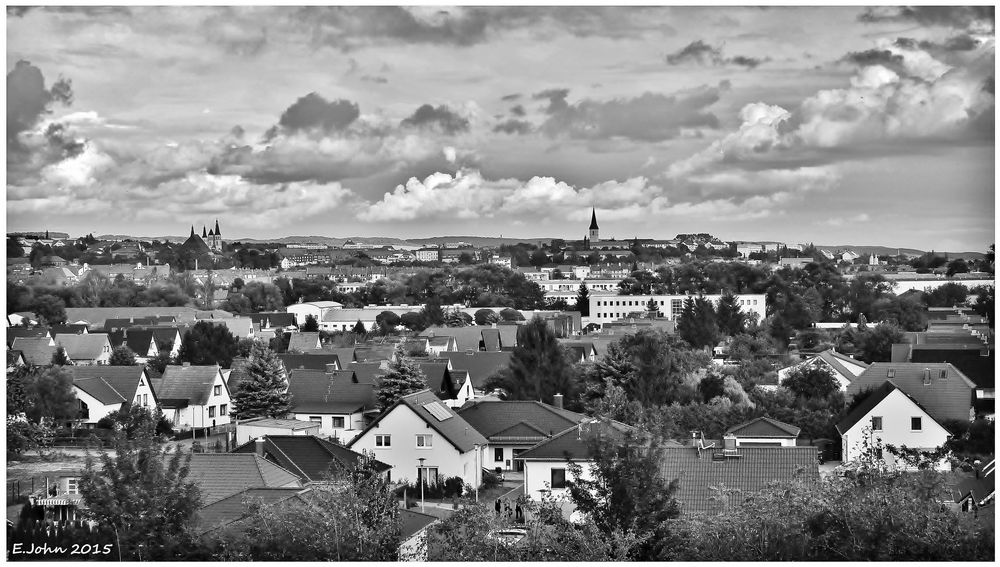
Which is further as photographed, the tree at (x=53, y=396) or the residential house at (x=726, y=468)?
the tree at (x=53, y=396)

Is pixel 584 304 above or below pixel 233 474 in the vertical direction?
above

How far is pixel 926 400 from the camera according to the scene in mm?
19375

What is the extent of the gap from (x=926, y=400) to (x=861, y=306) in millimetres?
35338

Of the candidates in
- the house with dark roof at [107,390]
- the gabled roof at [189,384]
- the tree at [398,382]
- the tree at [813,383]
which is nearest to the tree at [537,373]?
the tree at [398,382]

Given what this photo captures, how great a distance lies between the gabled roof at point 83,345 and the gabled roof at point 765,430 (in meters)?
19.9

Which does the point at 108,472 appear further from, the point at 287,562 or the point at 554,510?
the point at 554,510

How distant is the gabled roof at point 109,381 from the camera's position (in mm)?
21875

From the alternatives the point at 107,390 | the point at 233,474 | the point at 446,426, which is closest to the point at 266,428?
the point at 446,426

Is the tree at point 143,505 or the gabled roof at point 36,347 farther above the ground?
the gabled roof at point 36,347

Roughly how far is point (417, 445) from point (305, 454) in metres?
2.42

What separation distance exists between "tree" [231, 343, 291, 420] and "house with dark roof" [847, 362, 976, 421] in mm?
9736

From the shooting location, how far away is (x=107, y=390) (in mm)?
22188

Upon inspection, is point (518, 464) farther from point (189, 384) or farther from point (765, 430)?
point (189, 384)

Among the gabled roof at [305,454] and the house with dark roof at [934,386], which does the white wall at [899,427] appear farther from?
the gabled roof at [305,454]
